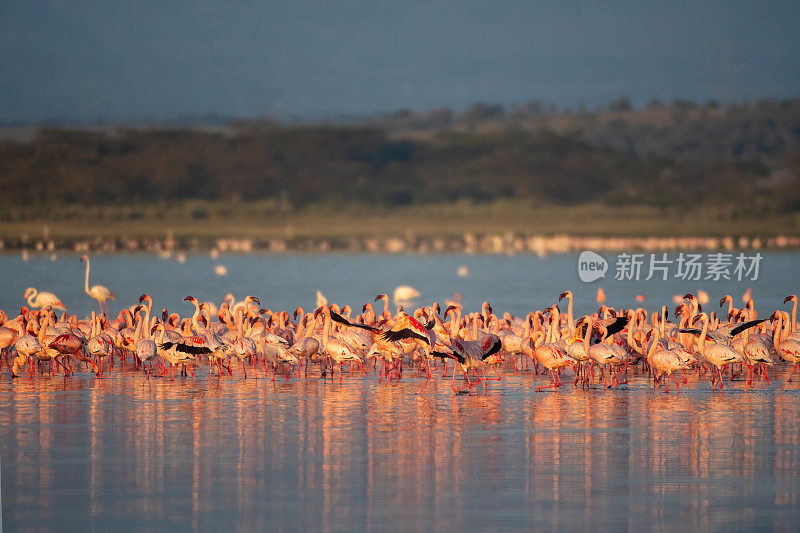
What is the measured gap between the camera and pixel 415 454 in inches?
485

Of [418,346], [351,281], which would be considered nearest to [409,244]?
[351,281]

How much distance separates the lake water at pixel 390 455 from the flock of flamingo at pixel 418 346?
397mm

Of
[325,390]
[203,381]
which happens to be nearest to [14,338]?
[203,381]

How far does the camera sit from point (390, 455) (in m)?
12.2

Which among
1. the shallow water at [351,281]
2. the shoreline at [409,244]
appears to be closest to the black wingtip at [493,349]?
the shallow water at [351,281]

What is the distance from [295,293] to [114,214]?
8281 cm

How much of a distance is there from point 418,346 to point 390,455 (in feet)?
20.0

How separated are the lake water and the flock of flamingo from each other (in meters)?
0.40

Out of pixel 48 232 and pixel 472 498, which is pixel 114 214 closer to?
pixel 48 232

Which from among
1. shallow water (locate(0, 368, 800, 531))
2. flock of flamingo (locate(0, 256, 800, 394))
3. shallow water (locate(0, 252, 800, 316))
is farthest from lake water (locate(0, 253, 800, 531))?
shallow water (locate(0, 252, 800, 316))

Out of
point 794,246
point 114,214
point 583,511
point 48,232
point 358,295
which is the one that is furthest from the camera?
point 114,214

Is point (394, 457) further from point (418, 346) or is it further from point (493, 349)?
point (418, 346)

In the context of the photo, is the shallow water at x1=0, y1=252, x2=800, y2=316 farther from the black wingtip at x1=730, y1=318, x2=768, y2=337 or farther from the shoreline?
the black wingtip at x1=730, y1=318, x2=768, y2=337

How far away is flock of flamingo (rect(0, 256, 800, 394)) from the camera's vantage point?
664 inches
